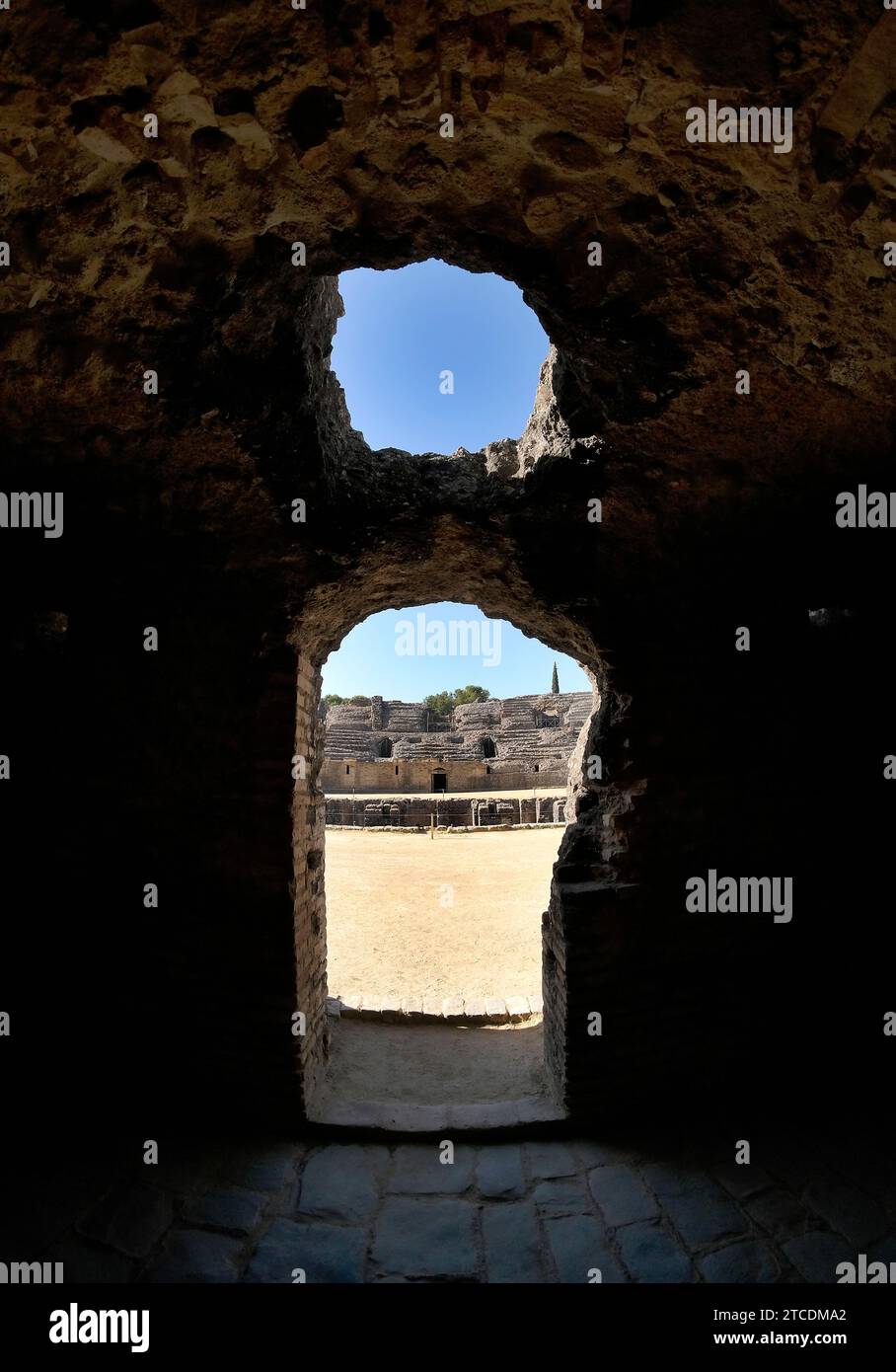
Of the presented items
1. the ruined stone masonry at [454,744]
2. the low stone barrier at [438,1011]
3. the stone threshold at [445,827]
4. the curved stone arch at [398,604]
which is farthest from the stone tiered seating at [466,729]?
the curved stone arch at [398,604]

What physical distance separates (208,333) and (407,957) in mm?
5744

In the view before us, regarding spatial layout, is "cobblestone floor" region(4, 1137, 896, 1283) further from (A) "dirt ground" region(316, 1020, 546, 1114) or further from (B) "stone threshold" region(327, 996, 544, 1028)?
(B) "stone threshold" region(327, 996, 544, 1028)

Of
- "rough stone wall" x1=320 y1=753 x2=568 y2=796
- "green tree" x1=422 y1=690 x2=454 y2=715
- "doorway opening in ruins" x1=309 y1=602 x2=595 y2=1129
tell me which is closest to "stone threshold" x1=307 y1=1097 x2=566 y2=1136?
"doorway opening in ruins" x1=309 y1=602 x2=595 y2=1129

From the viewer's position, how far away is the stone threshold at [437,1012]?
4875 mm

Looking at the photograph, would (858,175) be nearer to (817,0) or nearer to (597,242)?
(817,0)

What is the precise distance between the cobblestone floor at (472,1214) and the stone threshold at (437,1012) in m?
1.65

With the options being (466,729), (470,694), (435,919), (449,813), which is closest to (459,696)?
(470,694)

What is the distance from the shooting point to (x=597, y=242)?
2.28m

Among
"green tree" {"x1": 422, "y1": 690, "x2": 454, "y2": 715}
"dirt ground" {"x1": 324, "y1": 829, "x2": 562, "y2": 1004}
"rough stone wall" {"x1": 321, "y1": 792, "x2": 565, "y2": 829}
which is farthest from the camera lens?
"green tree" {"x1": 422, "y1": 690, "x2": 454, "y2": 715}

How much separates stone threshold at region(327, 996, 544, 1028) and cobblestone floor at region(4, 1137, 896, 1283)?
1.65 meters

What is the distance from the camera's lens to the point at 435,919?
789 cm

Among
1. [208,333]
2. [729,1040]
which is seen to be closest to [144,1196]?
[729,1040]

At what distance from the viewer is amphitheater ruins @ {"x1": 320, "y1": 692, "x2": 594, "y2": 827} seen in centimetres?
1833

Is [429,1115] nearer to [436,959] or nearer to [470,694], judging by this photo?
[436,959]
